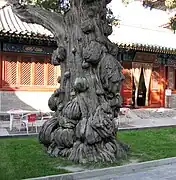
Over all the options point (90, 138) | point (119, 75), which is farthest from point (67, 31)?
point (90, 138)

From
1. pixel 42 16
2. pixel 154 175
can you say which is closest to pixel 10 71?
pixel 42 16

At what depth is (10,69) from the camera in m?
14.5

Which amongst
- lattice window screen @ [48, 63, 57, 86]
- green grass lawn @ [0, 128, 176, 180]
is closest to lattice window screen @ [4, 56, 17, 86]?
lattice window screen @ [48, 63, 57, 86]

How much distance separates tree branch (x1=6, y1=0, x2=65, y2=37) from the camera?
7.82 m

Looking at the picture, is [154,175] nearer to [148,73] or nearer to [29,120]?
[29,120]

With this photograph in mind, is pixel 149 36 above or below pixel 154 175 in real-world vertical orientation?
above

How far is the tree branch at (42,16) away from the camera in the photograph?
25.7 ft

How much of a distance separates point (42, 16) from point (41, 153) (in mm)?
2919

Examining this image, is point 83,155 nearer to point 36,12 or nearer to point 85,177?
point 85,177

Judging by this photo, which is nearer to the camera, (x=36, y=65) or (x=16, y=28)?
(x=16, y=28)

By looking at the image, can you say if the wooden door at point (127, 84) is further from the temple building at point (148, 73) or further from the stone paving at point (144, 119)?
the stone paving at point (144, 119)

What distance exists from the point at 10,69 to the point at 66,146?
7934 mm

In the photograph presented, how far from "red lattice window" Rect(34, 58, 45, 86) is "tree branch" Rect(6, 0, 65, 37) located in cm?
716

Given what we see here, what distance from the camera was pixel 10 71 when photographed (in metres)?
14.5
